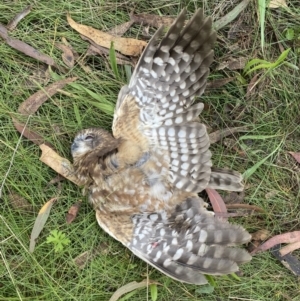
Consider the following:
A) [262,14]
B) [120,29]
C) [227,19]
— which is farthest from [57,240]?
[262,14]

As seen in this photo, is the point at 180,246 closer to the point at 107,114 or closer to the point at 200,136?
the point at 200,136

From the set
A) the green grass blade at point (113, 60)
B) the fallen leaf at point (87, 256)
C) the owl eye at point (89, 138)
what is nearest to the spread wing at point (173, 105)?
the owl eye at point (89, 138)

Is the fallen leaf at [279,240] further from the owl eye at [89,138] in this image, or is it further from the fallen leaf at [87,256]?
the owl eye at [89,138]

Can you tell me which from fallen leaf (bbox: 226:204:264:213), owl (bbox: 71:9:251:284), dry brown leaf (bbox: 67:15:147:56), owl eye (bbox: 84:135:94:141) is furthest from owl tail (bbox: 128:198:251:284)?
dry brown leaf (bbox: 67:15:147:56)

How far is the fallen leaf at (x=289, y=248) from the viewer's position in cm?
332

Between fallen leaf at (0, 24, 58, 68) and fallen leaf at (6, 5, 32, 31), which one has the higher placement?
fallen leaf at (6, 5, 32, 31)

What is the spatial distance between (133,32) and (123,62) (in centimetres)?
20

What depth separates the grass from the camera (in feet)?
10.3

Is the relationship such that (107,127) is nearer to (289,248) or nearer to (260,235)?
(260,235)

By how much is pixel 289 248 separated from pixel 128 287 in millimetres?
1007

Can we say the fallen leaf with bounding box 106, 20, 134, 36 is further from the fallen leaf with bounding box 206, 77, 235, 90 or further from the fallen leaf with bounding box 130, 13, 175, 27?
the fallen leaf with bounding box 206, 77, 235, 90

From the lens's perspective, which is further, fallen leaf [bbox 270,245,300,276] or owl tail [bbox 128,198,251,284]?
fallen leaf [bbox 270,245,300,276]

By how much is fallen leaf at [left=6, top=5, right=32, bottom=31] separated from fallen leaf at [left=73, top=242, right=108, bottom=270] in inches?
54.1

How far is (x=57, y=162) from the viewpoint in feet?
10.3
